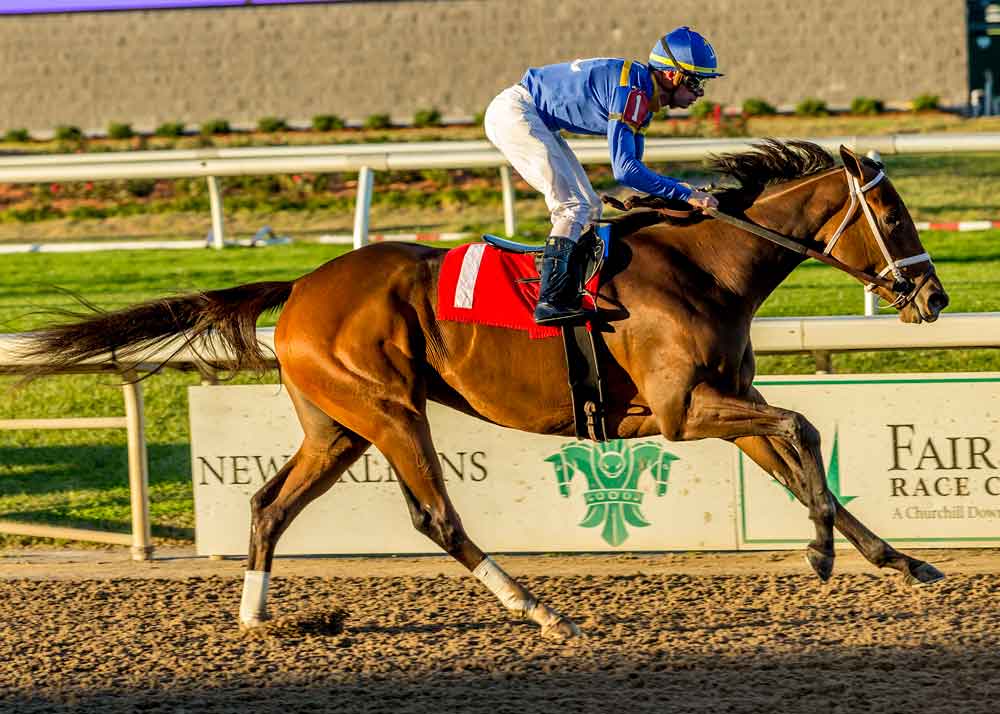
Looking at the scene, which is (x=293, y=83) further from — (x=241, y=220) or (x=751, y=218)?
(x=751, y=218)

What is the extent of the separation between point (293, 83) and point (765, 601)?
86.0 ft

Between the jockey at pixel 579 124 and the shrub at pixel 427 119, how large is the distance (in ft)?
72.3

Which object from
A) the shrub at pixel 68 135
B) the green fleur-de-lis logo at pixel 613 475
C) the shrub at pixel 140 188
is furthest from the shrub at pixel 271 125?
the green fleur-de-lis logo at pixel 613 475

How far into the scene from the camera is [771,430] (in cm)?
412

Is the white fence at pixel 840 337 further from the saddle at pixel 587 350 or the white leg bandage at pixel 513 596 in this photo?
the white leg bandage at pixel 513 596

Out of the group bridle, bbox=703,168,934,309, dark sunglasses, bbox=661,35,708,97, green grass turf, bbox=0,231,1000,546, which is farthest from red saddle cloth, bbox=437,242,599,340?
green grass turf, bbox=0,231,1000,546

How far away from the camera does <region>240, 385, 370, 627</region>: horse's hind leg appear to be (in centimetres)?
452

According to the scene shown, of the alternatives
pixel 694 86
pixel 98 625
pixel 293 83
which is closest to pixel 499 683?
pixel 98 625

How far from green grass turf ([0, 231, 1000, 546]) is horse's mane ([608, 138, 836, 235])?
1887 mm

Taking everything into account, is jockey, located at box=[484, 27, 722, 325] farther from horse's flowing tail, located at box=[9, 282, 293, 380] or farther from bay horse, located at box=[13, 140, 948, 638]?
horse's flowing tail, located at box=[9, 282, 293, 380]

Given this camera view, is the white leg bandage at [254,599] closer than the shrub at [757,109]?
Yes

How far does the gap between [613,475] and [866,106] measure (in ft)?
70.9

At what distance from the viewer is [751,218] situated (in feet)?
14.3

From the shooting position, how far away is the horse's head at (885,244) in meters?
4.20
